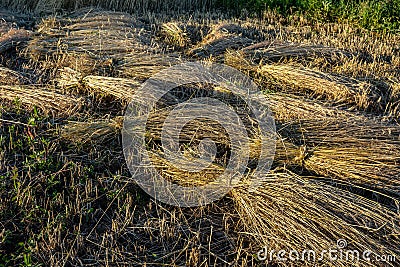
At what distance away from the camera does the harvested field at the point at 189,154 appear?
9.98 feet

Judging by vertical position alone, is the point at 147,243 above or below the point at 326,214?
below

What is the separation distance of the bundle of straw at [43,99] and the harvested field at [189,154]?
1 centimetres

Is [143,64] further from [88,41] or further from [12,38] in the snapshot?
[12,38]

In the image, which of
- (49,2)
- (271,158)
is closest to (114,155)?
(271,158)

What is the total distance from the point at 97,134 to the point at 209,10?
4543 millimetres

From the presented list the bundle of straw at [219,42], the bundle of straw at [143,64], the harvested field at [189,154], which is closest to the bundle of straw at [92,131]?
the harvested field at [189,154]

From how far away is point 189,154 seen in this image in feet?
11.8

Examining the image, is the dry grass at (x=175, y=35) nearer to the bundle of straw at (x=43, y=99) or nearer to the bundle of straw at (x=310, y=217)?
the bundle of straw at (x=43, y=99)

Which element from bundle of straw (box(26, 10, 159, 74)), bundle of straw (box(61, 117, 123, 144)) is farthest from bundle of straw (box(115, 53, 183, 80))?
bundle of straw (box(61, 117, 123, 144))

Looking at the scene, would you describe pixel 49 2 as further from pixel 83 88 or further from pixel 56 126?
pixel 56 126

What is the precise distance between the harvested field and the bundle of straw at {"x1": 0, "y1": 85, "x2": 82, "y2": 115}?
0.04ft

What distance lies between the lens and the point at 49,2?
7.17 m

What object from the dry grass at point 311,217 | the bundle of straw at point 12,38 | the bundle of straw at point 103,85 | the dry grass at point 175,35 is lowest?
the dry grass at point 311,217

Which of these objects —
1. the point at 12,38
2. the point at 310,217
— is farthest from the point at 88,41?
the point at 310,217
